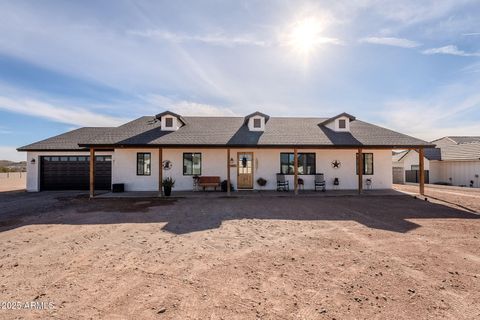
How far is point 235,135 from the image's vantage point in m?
14.3

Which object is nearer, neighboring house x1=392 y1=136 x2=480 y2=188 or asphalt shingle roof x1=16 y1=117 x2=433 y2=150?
asphalt shingle roof x1=16 y1=117 x2=433 y2=150

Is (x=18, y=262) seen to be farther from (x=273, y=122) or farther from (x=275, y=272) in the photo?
(x=273, y=122)

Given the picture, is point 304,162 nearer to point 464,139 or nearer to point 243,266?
point 243,266

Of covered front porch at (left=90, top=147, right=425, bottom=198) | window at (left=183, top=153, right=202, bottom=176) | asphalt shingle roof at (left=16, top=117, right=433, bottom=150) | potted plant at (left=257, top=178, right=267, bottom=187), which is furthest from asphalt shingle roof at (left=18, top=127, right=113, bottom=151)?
potted plant at (left=257, top=178, right=267, bottom=187)

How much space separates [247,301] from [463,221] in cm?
792

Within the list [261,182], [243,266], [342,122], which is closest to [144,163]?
[261,182]

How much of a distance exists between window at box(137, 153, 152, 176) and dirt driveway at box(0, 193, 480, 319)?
245 inches

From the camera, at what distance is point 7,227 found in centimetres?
690

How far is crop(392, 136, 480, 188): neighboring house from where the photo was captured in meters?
19.6

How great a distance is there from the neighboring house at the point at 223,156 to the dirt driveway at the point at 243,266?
6047mm

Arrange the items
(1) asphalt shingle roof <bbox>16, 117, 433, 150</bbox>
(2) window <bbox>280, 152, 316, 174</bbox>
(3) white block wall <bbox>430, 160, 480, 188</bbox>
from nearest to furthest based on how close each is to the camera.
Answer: (1) asphalt shingle roof <bbox>16, 117, 433, 150</bbox> < (2) window <bbox>280, 152, 316, 174</bbox> < (3) white block wall <bbox>430, 160, 480, 188</bbox>

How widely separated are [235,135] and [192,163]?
297 centimetres

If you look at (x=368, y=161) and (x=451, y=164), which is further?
(x=451, y=164)

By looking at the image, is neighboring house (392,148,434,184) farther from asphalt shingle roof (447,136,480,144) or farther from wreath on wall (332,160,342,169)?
wreath on wall (332,160,342,169)
